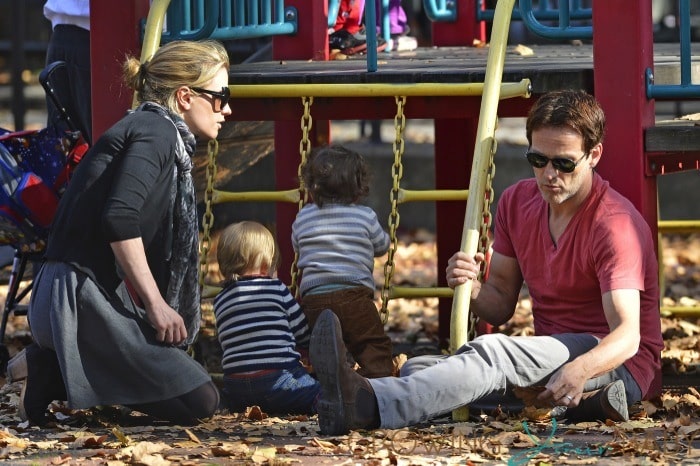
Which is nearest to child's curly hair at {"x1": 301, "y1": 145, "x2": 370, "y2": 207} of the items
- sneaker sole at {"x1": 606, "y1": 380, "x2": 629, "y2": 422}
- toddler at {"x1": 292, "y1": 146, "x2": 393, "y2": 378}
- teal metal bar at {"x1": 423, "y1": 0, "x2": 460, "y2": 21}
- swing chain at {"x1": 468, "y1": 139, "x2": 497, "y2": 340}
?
toddler at {"x1": 292, "y1": 146, "x2": 393, "y2": 378}

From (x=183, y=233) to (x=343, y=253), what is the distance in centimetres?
72

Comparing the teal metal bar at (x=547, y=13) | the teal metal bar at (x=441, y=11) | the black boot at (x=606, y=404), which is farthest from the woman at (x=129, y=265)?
the teal metal bar at (x=441, y=11)

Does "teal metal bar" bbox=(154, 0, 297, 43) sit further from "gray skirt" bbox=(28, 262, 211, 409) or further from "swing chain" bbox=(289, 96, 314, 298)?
"gray skirt" bbox=(28, 262, 211, 409)

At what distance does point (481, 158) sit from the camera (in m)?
5.46

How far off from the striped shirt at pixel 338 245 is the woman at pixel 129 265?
612 mm

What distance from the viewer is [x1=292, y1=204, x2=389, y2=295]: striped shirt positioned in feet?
18.5

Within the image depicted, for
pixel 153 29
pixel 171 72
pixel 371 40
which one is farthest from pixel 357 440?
pixel 153 29

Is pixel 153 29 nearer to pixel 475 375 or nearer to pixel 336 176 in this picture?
pixel 336 176

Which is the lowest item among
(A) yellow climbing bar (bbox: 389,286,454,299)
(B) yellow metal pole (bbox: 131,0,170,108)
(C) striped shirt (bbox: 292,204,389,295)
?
(A) yellow climbing bar (bbox: 389,286,454,299)

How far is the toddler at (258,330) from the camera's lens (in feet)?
17.5

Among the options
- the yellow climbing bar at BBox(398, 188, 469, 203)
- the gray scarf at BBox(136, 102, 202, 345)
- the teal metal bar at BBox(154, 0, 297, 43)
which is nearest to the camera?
the gray scarf at BBox(136, 102, 202, 345)

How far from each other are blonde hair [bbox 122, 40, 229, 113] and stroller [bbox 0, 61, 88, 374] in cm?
90

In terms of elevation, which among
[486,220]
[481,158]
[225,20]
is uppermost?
[225,20]

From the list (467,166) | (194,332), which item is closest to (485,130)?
(194,332)
